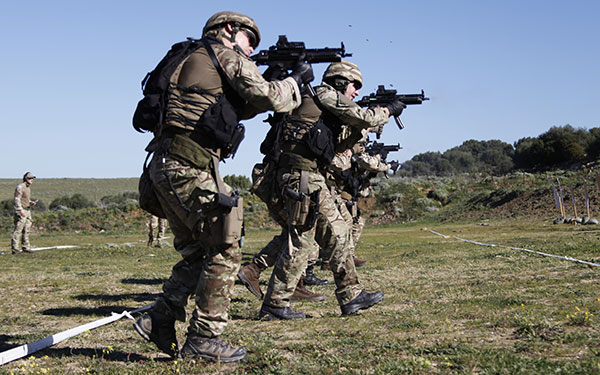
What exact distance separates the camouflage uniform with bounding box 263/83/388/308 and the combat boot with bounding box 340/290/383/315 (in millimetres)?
53

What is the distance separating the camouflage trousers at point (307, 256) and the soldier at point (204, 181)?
5.85ft

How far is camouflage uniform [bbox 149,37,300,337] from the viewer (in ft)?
12.7

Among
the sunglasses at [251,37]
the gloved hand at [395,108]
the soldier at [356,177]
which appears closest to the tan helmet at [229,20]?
the sunglasses at [251,37]

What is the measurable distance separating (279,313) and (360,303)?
80cm

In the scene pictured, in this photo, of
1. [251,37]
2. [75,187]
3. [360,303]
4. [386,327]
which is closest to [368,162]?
[360,303]

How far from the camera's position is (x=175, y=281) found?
4070 mm

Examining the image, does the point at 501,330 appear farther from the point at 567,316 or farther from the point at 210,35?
the point at 210,35

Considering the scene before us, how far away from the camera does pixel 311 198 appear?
19.2ft

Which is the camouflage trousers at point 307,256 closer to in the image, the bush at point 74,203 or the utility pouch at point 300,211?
the utility pouch at point 300,211

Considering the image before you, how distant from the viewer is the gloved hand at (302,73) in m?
5.14

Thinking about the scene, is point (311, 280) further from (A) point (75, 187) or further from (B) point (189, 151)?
(A) point (75, 187)

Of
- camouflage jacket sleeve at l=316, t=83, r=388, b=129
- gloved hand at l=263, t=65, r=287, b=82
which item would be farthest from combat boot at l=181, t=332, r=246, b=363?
camouflage jacket sleeve at l=316, t=83, r=388, b=129

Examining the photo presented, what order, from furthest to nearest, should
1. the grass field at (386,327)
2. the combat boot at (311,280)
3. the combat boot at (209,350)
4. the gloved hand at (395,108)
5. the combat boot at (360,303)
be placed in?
1. the combat boot at (311,280)
2. the gloved hand at (395,108)
3. the combat boot at (360,303)
4. the combat boot at (209,350)
5. the grass field at (386,327)

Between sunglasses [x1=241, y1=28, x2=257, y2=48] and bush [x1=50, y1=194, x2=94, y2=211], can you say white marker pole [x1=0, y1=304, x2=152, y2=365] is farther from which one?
bush [x1=50, y1=194, x2=94, y2=211]
